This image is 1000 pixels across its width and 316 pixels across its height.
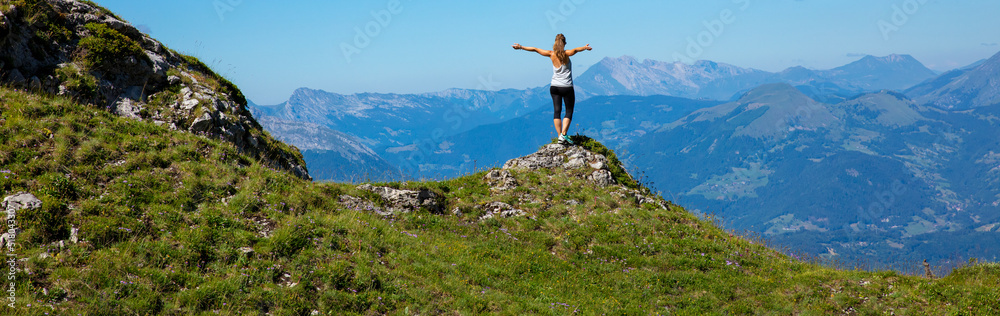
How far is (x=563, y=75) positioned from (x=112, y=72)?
17047mm

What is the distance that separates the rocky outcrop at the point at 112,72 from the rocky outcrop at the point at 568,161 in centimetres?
1029

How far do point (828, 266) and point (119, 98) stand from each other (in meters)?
24.8

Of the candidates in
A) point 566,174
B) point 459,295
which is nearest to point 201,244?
point 459,295

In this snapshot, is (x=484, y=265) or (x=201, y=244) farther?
(x=484, y=265)

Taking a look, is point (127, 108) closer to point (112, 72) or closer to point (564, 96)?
point (112, 72)

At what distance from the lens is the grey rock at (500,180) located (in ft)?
64.3

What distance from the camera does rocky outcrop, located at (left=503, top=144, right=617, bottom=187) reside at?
21.0m

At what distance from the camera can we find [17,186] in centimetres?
995

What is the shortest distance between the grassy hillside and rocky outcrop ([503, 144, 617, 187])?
4.53 m

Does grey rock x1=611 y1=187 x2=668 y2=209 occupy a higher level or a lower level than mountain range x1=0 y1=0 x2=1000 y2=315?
higher

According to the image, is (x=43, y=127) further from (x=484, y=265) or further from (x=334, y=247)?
(x=484, y=265)

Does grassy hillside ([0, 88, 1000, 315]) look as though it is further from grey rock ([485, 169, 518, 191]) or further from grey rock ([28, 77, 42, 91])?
grey rock ([485, 169, 518, 191])

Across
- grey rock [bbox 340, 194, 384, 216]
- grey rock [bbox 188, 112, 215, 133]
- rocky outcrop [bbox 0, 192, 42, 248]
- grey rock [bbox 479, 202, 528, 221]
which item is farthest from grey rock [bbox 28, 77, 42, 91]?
grey rock [bbox 479, 202, 528, 221]

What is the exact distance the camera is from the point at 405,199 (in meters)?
16.7
